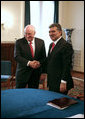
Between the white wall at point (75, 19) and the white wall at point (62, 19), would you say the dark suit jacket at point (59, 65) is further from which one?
the white wall at point (75, 19)

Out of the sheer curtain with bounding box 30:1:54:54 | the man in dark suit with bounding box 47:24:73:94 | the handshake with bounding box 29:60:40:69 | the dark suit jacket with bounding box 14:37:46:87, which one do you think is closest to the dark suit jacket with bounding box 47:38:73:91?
the man in dark suit with bounding box 47:24:73:94

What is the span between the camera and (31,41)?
9.21ft

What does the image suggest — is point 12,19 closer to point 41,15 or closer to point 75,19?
point 41,15

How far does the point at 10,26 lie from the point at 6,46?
0.91m

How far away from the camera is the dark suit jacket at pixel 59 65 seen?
2.30 metres

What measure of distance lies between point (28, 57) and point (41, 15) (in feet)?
13.7

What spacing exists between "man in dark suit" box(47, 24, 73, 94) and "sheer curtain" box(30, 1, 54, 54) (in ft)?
13.7

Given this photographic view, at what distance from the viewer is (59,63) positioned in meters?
2.40

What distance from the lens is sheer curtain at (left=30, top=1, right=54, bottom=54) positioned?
6438 millimetres

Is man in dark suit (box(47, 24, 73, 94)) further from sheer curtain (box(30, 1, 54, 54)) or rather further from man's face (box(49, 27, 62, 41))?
sheer curtain (box(30, 1, 54, 54))

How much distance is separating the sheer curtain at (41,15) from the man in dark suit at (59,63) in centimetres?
417

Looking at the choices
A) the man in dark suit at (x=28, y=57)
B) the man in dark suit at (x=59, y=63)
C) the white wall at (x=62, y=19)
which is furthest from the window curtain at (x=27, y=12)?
the man in dark suit at (x=59, y=63)

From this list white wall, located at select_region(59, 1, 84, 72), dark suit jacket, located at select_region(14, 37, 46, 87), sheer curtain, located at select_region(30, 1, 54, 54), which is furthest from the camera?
white wall, located at select_region(59, 1, 84, 72)

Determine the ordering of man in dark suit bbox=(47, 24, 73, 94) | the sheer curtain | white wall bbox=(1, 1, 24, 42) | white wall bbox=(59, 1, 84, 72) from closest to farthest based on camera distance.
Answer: man in dark suit bbox=(47, 24, 73, 94) < white wall bbox=(1, 1, 24, 42) < the sheer curtain < white wall bbox=(59, 1, 84, 72)
